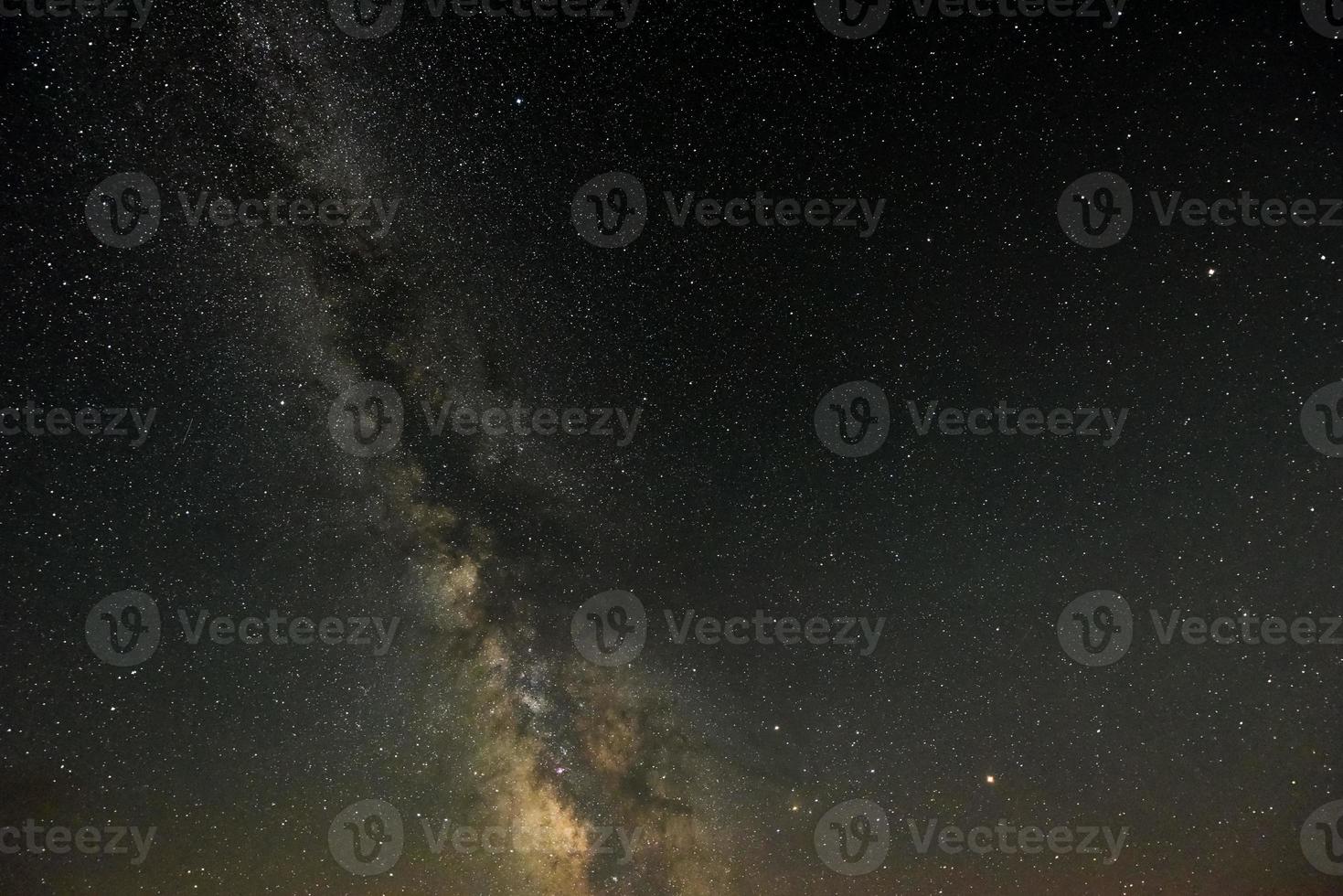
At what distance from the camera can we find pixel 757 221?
6.74 m

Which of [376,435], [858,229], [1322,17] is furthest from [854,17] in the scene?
[376,435]

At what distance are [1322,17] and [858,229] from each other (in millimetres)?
4701

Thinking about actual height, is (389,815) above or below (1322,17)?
below

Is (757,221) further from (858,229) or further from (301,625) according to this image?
(301,625)

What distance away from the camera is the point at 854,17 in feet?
20.6

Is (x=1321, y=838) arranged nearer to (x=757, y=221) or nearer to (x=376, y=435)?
(x=757, y=221)

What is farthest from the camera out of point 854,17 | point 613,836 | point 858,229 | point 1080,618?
point 613,836

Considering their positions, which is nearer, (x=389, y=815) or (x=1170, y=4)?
(x=1170, y=4)

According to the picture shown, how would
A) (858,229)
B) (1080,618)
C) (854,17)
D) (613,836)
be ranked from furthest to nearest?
(613,836), (1080,618), (858,229), (854,17)

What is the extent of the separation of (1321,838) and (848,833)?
17.9 feet

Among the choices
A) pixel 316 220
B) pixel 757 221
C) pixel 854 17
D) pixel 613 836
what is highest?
pixel 854 17

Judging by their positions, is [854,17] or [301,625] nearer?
[854,17]

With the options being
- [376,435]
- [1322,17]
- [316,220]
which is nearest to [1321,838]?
[1322,17]

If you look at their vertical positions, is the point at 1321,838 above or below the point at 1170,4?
below
